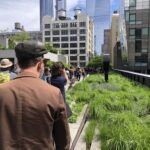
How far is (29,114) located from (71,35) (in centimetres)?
18121

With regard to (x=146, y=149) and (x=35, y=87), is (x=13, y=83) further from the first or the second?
(x=146, y=149)

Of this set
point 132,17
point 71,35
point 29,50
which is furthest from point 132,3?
point 71,35

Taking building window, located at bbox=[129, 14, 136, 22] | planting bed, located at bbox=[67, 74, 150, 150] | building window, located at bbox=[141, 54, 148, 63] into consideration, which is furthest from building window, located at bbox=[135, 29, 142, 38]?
planting bed, located at bbox=[67, 74, 150, 150]

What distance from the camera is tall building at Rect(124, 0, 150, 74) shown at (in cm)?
6762

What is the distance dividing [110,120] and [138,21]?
6081 centimetres

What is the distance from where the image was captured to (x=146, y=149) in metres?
6.91

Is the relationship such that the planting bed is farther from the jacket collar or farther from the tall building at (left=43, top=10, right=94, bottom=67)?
the tall building at (left=43, top=10, right=94, bottom=67)

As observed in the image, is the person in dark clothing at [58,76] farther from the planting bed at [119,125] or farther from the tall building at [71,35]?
the tall building at [71,35]

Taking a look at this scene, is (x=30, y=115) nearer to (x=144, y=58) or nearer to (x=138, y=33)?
(x=144, y=58)

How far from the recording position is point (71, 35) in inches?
7224

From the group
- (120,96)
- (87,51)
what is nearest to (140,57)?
(120,96)

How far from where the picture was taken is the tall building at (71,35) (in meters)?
180

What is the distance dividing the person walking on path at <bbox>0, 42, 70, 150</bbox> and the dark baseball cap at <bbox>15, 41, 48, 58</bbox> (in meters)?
0.15

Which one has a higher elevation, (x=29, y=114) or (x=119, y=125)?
(x=29, y=114)
